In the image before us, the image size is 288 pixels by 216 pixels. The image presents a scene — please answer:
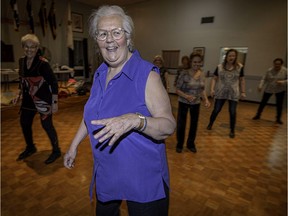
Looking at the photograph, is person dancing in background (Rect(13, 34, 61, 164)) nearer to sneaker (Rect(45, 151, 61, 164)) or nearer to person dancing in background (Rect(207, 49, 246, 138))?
sneaker (Rect(45, 151, 61, 164))

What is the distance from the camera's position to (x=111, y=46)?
994mm

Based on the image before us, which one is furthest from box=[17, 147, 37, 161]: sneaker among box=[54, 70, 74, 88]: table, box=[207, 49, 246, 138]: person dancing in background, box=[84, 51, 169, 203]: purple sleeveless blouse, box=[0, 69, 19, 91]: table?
box=[54, 70, 74, 88]: table

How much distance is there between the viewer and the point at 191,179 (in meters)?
2.44

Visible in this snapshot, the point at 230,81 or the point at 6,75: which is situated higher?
the point at 230,81

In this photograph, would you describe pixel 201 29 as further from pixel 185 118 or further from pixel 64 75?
pixel 185 118

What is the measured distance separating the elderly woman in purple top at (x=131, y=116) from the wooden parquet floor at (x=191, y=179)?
103 centimetres

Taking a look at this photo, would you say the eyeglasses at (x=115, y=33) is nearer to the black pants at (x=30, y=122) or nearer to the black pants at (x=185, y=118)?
the black pants at (x=30, y=122)

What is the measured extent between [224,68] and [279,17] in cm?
516

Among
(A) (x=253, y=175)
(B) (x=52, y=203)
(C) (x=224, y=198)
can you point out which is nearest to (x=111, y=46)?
(B) (x=52, y=203)

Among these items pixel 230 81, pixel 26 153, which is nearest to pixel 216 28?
pixel 230 81

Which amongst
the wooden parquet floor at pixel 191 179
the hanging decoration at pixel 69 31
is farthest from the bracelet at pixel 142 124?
the hanging decoration at pixel 69 31

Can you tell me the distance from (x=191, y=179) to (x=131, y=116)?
1.97m

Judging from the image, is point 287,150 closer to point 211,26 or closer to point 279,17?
point 279,17

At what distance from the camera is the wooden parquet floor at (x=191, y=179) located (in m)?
1.94
